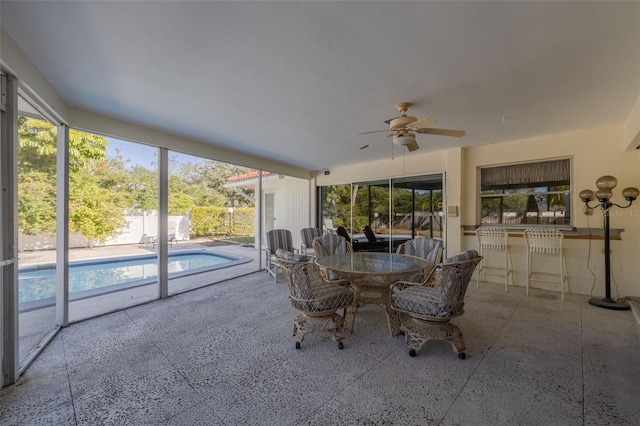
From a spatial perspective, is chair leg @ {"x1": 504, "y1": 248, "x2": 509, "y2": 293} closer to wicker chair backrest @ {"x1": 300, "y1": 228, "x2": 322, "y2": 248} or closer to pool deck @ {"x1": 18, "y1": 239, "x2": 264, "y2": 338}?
wicker chair backrest @ {"x1": 300, "y1": 228, "x2": 322, "y2": 248}

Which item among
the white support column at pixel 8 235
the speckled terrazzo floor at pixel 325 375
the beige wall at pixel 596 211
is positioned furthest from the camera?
the beige wall at pixel 596 211

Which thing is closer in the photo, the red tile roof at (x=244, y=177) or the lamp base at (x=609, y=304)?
the lamp base at (x=609, y=304)

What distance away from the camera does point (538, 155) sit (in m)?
4.41

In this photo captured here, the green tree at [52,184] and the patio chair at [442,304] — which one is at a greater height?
the green tree at [52,184]

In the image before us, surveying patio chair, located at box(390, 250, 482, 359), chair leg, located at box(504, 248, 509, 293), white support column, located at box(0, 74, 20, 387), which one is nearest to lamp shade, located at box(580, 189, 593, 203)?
chair leg, located at box(504, 248, 509, 293)

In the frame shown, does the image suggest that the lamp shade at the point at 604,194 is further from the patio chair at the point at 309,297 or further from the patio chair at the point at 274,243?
the patio chair at the point at 274,243

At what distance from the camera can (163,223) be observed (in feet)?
13.3

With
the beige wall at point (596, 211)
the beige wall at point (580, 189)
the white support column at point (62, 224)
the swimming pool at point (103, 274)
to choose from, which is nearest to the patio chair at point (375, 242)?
the beige wall at point (580, 189)

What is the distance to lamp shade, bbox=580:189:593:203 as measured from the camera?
3.88 metres

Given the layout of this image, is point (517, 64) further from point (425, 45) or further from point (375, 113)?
point (375, 113)

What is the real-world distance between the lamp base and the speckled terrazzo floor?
0.23m

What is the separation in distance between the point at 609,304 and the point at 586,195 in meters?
1.56

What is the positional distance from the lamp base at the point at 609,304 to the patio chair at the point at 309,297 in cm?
362

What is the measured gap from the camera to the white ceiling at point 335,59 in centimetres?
170
